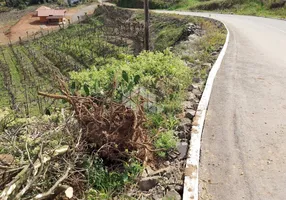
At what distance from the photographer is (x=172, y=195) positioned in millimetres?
3971

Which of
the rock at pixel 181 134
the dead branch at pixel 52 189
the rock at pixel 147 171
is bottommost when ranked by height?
the rock at pixel 181 134

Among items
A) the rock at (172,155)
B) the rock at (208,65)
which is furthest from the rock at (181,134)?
the rock at (208,65)

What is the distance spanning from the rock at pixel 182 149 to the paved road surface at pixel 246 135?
262mm

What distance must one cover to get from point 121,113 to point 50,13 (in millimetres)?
41577

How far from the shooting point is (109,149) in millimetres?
4277

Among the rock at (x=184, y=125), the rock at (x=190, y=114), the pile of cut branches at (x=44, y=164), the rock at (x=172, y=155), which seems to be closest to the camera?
the pile of cut branches at (x=44, y=164)

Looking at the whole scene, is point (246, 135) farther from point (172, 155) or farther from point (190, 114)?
point (172, 155)

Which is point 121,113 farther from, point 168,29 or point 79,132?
point 168,29

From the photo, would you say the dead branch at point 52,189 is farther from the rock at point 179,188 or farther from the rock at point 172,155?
the rock at point 172,155

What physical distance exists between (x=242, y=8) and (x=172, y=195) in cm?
3189

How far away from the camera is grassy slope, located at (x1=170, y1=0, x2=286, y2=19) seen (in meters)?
27.9

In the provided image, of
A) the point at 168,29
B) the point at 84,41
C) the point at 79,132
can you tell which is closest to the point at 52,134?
the point at 79,132

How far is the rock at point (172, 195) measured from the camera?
12.8ft

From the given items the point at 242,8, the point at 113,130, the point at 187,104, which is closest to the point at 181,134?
the point at 187,104
